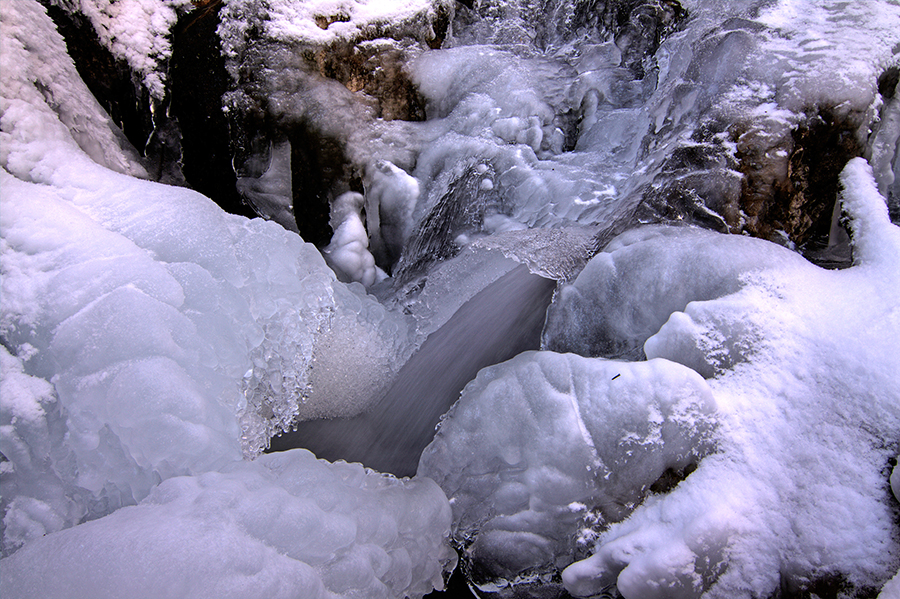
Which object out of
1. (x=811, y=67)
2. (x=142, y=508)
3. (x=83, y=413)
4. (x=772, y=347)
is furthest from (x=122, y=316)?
(x=811, y=67)

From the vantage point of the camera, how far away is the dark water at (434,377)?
1.87 meters

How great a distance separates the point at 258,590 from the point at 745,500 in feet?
3.73

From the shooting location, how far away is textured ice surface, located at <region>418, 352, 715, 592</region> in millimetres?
1310

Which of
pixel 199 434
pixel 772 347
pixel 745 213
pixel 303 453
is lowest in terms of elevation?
pixel 303 453

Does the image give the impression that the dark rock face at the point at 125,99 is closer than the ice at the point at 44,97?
No

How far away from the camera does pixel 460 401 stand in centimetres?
160

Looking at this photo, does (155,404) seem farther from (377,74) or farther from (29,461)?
(377,74)

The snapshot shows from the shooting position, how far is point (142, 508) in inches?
41.0

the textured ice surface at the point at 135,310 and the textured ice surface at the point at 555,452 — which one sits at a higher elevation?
the textured ice surface at the point at 135,310

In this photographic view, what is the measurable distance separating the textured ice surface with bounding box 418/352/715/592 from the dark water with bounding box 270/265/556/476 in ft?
1.11

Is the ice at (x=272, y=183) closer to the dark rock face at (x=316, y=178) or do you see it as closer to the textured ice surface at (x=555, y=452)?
the dark rock face at (x=316, y=178)

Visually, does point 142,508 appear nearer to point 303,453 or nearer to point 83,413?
point 83,413

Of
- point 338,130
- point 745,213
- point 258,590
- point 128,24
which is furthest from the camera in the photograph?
point 338,130

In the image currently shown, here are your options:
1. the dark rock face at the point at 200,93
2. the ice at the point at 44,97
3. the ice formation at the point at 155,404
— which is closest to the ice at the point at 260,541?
the ice formation at the point at 155,404
